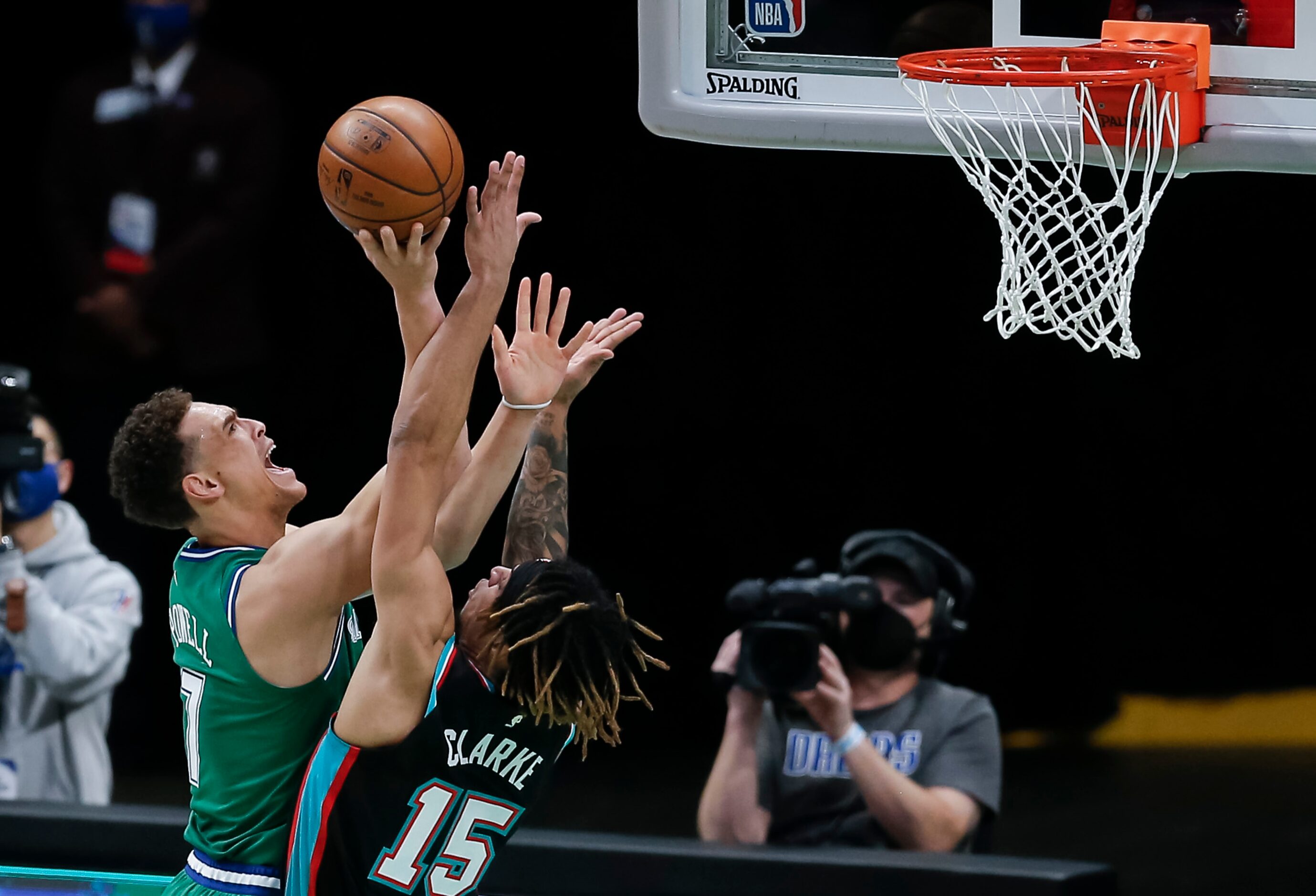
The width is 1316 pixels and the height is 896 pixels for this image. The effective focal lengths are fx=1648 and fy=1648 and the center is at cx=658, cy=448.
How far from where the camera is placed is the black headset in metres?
4.05

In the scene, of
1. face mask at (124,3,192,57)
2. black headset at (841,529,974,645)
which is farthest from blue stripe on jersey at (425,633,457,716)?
face mask at (124,3,192,57)

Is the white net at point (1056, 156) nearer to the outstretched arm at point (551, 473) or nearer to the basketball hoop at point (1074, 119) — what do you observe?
the basketball hoop at point (1074, 119)

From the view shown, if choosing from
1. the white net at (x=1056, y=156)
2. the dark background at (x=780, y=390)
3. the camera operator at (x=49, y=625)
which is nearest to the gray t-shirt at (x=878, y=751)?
the white net at (x=1056, y=156)

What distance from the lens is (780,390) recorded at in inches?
312

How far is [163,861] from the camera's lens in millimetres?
4195

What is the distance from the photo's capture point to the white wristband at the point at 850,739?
3.78 metres

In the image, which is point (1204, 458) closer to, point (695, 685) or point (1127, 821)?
point (1127, 821)

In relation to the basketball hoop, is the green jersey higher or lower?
lower

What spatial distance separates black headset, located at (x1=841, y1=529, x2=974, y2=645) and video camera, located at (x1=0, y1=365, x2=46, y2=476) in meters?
2.28

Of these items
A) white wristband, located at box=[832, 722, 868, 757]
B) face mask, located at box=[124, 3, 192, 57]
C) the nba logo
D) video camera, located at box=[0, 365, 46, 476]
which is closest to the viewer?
the nba logo

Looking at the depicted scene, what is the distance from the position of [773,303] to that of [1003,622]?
2001 millimetres

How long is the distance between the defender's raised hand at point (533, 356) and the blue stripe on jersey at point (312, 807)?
69 centimetres

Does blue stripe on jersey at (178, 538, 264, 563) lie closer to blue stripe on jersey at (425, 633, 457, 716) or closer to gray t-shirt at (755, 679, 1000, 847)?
blue stripe on jersey at (425, 633, 457, 716)

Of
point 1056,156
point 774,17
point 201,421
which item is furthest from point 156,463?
point 1056,156
